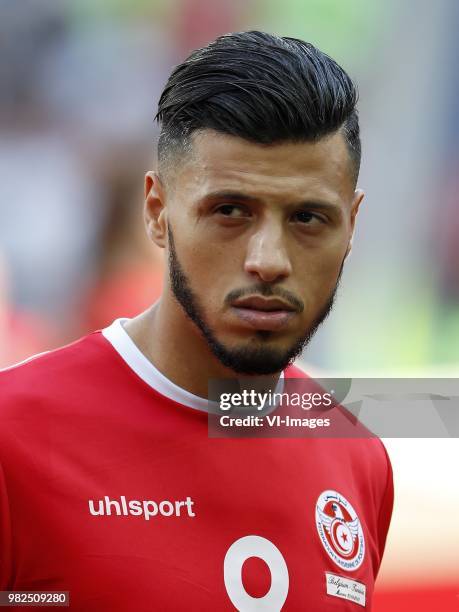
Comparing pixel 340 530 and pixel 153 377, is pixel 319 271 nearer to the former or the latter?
pixel 153 377

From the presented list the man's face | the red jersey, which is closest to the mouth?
the man's face

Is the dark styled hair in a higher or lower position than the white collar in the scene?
higher

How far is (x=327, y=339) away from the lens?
5297 millimetres

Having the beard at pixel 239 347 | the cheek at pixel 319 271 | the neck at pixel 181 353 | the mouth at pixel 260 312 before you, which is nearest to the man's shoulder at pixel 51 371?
the neck at pixel 181 353

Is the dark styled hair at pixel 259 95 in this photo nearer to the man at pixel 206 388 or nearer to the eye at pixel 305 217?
the man at pixel 206 388

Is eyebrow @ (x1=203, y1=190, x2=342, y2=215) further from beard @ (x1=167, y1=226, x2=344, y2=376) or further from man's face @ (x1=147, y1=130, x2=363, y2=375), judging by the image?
beard @ (x1=167, y1=226, x2=344, y2=376)

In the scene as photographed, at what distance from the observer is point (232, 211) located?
181 cm

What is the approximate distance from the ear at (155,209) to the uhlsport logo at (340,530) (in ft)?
2.21

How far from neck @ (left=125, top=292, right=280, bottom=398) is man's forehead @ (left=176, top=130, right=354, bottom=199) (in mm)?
297

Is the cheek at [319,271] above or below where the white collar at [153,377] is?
above

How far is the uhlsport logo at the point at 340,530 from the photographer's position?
1.97 meters

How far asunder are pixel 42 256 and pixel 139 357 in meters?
2.96

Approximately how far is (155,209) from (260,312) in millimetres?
388

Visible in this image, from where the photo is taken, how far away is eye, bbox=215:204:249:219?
5.91ft
